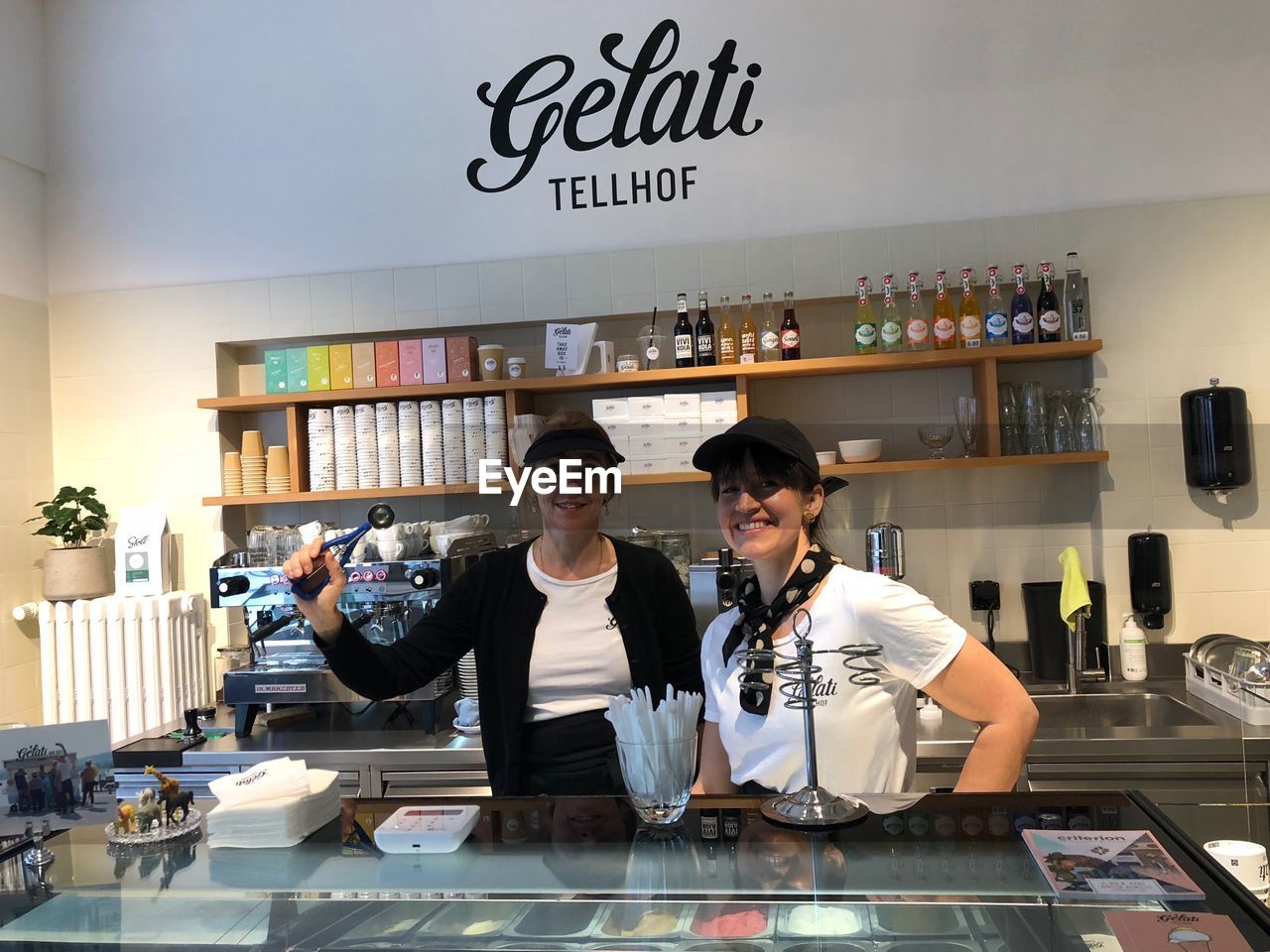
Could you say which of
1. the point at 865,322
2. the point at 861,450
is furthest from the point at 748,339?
the point at 861,450

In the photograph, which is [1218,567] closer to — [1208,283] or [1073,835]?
[1208,283]

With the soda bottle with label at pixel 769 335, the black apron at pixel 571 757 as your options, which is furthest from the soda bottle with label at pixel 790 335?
the black apron at pixel 571 757

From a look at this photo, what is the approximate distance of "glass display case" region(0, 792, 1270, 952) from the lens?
1104mm

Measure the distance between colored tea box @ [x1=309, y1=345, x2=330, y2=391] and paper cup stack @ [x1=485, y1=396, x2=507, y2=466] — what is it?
2.16 ft

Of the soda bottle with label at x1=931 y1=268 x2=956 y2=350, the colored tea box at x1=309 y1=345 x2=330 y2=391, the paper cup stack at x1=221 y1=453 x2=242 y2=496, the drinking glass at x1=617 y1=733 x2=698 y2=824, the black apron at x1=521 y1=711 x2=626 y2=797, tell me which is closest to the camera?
the drinking glass at x1=617 y1=733 x2=698 y2=824

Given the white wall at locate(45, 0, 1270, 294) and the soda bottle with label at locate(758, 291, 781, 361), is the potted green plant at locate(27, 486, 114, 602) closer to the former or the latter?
→ the white wall at locate(45, 0, 1270, 294)

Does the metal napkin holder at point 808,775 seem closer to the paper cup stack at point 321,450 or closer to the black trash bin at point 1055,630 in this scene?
the black trash bin at point 1055,630

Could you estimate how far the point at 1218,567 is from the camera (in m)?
3.61

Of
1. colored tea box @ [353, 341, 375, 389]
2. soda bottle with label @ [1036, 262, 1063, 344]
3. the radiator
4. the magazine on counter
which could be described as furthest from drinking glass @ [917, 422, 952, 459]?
the radiator

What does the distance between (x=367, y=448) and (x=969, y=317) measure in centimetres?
232

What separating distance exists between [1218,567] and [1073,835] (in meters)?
2.84

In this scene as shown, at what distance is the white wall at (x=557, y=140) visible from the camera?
3.67 metres

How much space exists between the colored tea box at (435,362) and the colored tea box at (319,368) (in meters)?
0.40

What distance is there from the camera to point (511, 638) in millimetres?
2256
